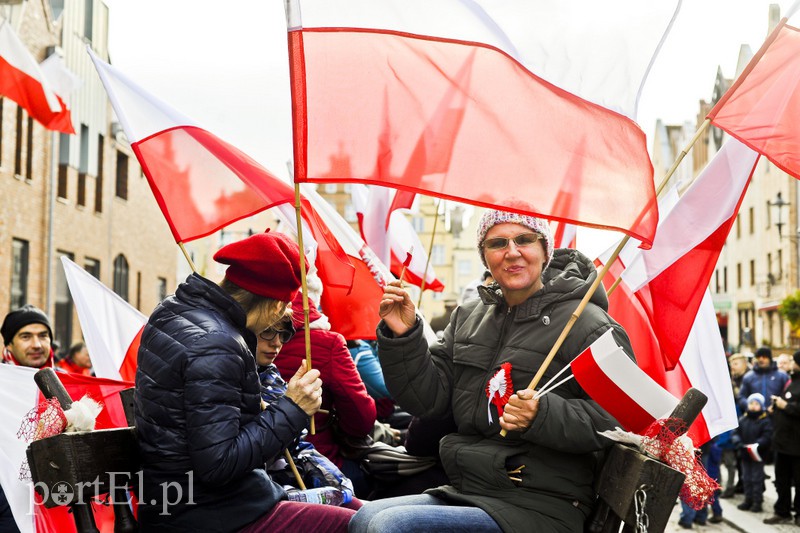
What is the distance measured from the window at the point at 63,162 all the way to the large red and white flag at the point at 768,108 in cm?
2440

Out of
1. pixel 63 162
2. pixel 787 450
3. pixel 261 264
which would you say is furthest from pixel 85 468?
pixel 63 162

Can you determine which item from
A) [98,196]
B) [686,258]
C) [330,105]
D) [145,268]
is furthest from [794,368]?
[145,268]

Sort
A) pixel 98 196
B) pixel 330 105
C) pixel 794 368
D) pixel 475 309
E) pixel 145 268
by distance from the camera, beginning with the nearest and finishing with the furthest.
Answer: pixel 330 105
pixel 475 309
pixel 794 368
pixel 98 196
pixel 145 268

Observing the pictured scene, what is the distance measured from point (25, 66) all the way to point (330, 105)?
676cm

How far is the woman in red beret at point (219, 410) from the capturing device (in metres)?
3.27

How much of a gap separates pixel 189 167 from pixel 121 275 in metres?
27.9

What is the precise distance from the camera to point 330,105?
371 cm

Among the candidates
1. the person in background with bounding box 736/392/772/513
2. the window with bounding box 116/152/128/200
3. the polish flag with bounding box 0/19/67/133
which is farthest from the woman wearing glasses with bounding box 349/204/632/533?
the window with bounding box 116/152/128/200

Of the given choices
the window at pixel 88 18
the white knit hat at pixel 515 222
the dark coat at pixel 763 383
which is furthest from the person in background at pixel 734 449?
the window at pixel 88 18

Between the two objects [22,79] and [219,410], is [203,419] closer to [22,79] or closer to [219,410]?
[219,410]

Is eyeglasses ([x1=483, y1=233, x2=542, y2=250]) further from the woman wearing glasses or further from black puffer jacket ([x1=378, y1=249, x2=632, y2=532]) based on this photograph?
→ black puffer jacket ([x1=378, y1=249, x2=632, y2=532])

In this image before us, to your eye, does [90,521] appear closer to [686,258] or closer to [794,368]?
[686,258]

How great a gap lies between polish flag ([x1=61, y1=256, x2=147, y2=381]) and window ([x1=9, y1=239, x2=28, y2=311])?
60.0 ft

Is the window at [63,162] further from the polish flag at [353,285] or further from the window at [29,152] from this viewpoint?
the polish flag at [353,285]
